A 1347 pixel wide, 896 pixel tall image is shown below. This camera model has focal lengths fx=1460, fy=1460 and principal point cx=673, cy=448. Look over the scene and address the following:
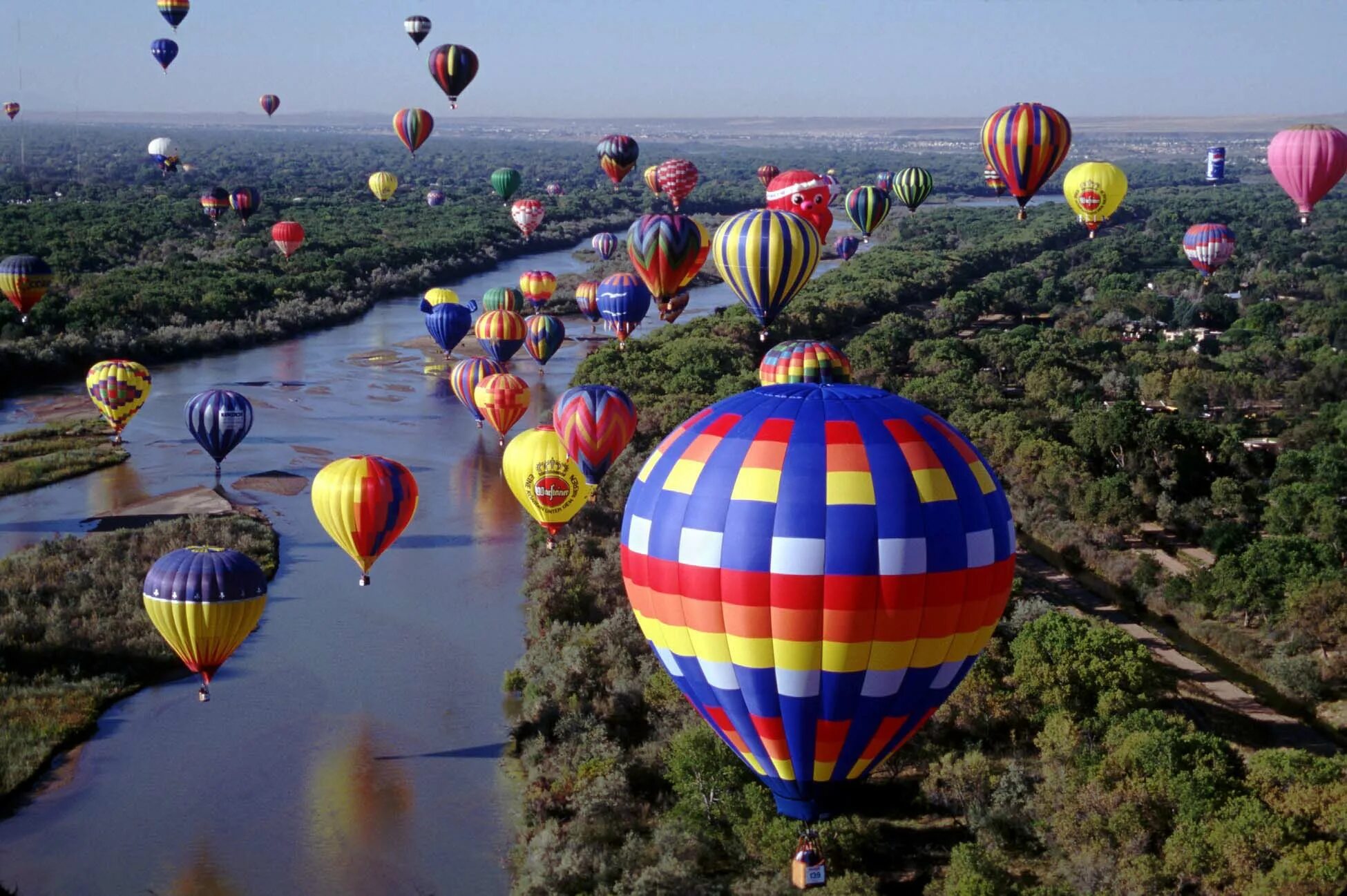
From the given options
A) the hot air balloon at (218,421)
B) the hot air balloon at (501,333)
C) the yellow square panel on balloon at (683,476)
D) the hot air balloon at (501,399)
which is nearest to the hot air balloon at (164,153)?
the hot air balloon at (501,333)

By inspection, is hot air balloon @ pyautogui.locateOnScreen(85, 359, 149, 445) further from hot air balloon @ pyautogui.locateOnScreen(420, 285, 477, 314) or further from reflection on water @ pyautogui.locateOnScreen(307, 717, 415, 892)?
reflection on water @ pyautogui.locateOnScreen(307, 717, 415, 892)

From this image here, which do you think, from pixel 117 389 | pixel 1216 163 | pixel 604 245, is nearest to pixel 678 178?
pixel 604 245

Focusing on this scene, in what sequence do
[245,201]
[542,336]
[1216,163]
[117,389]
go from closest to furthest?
[117,389] → [542,336] → [245,201] → [1216,163]

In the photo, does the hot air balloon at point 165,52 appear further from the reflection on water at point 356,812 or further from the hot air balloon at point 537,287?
the reflection on water at point 356,812

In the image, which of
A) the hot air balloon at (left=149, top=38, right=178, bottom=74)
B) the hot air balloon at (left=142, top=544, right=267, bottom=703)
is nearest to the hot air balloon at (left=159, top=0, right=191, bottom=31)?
the hot air balloon at (left=149, top=38, right=178, bottom=74)

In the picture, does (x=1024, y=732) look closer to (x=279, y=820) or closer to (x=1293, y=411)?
(x=279, y=820)

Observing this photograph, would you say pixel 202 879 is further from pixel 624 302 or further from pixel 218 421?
pixel 624 302
